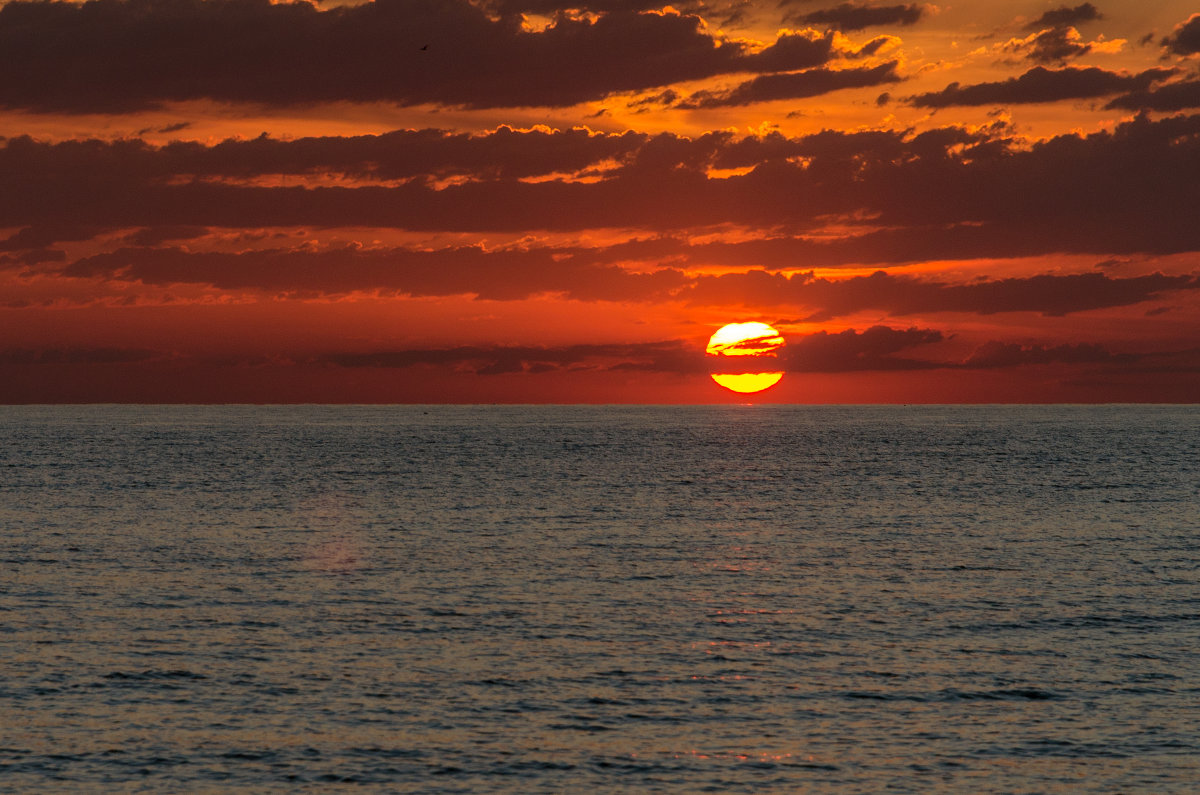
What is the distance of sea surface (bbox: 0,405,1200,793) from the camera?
24.8 m

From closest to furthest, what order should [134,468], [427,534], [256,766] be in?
1. [256,766]
2. [427,534]
3. [134,468]

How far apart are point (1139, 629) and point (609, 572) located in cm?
2074

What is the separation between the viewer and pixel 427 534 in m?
66.5

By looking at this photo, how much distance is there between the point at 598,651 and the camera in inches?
1369

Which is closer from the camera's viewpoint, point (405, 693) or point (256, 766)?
point (256, 766)

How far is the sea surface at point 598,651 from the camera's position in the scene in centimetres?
2478

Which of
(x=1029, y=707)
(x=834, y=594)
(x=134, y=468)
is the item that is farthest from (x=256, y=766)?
(x=134, y=468)

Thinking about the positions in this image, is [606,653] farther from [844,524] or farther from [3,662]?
[844,524]

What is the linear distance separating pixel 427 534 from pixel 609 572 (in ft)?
60.9

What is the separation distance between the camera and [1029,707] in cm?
2900

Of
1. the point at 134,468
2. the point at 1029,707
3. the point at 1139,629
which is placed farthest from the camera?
the point at 134,468

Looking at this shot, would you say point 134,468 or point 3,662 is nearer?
point 3,662

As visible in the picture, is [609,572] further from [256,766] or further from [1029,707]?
[256,766]

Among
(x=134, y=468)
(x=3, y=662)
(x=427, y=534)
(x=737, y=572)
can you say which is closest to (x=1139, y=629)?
(x=737, y=572)
